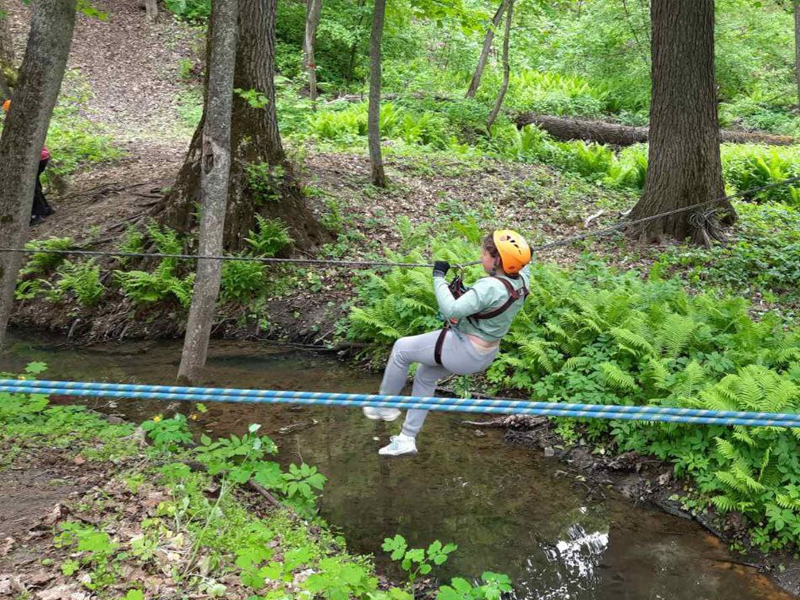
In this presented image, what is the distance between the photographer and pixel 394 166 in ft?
41.8

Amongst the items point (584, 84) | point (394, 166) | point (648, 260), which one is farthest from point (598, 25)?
point (648, 260)

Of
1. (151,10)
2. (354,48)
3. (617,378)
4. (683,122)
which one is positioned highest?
(151,10)

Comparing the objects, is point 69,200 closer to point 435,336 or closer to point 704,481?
point 435,336

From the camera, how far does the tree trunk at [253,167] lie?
8812 mm

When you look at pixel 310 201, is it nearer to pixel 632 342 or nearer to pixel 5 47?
pixel 632 342

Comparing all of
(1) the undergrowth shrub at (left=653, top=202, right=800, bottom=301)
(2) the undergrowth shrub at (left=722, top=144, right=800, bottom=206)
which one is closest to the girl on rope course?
(1) the undergrowth shrub at (left=653, top=202, right=800, bottom=301)

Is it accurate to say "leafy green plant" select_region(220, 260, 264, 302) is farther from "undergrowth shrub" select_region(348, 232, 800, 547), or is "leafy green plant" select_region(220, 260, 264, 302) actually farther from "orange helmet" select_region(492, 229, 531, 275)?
"orange helmet" select_region(492, 229, 531, 275)

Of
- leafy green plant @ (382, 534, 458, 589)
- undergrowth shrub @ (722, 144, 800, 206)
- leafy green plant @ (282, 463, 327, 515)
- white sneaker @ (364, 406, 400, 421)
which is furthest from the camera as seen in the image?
undergrowth shrub @ (722, 144, 800, 206)

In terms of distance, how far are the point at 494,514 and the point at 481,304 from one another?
1872 millimetres

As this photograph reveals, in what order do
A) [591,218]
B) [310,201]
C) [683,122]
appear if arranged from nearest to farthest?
[683,122], [310,201], [591,218]

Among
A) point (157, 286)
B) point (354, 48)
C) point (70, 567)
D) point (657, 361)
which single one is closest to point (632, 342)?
point (657, 361)

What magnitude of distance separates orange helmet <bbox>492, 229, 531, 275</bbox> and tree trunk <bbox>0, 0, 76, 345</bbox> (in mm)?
3767

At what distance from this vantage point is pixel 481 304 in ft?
15.3

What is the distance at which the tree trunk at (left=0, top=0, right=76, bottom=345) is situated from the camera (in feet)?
17.1
